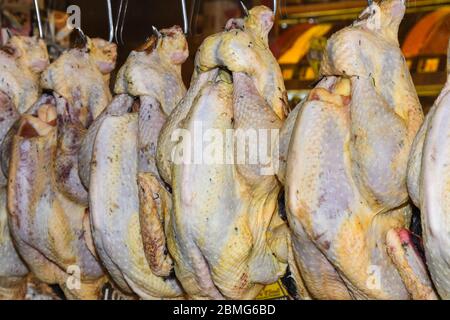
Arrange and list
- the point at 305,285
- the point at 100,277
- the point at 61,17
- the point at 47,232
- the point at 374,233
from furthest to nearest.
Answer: the point at 61,17, the point at 100,277, the point at 47,232, the point at 305,285, the point at 374,233

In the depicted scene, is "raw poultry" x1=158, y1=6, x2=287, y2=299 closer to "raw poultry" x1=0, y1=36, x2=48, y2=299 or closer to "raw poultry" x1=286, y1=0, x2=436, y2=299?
"raw poultry" x1=286, y1=0, x2=436, y2=299

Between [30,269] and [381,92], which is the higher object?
[381,92]

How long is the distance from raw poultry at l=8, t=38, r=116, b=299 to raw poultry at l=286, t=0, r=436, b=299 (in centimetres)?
86

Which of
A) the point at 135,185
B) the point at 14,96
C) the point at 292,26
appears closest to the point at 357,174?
the point at 135,185

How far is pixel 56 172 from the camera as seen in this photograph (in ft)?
9.16

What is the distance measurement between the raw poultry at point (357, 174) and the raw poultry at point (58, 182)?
33.7 inches

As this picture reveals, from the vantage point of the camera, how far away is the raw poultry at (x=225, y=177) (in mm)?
2328

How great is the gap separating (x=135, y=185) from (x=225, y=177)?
36cm

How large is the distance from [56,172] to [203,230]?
2.20 feet

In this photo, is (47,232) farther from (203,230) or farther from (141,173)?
(203,230)

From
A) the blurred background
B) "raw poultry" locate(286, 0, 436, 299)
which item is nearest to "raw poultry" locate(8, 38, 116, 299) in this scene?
the blurred background

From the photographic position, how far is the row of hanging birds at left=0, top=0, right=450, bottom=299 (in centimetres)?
214

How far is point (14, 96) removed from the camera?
3.09 m
